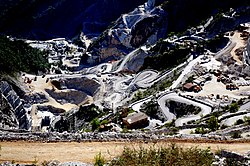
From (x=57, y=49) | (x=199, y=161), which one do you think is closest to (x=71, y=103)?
(x=57, y=49)

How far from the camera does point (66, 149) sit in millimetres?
23906

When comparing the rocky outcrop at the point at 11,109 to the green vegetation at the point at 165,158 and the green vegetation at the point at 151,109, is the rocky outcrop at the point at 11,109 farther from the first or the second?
the green vegetation at the point at 165,158

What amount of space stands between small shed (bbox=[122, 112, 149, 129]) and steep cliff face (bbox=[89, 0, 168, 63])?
8027 cm

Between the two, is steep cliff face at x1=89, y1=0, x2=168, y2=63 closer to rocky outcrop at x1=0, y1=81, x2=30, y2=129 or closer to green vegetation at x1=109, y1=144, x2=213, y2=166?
rocky outcrop at x1=0, y1=81, x2=30, y2=129

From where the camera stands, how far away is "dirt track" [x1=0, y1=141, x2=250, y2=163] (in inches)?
896

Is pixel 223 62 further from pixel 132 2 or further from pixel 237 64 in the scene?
pixel 132 2

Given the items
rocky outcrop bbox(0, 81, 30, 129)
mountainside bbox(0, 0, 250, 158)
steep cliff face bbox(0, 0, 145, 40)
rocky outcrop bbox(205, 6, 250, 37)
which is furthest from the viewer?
steep cliff face bbox(0, 0, 145, 40)

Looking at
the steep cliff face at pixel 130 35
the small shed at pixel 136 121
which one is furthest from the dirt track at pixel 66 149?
the steep cliff face at pixel 130 35

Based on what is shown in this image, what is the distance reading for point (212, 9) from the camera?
122m

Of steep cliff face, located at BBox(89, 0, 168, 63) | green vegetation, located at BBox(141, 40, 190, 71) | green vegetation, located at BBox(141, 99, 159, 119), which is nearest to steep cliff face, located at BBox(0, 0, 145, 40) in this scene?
steep cliff face, located at BBox(89, 0, 168, 63)

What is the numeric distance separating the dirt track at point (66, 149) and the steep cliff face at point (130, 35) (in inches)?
4184

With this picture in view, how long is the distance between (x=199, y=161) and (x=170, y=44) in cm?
8295

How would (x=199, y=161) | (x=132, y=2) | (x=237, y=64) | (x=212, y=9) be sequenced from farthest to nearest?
1. (x=132, y=2)
2. (x=212, y=9)
3. (x=237, y=64)
4. (x=199, y=161)

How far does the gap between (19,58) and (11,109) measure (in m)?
41.8
